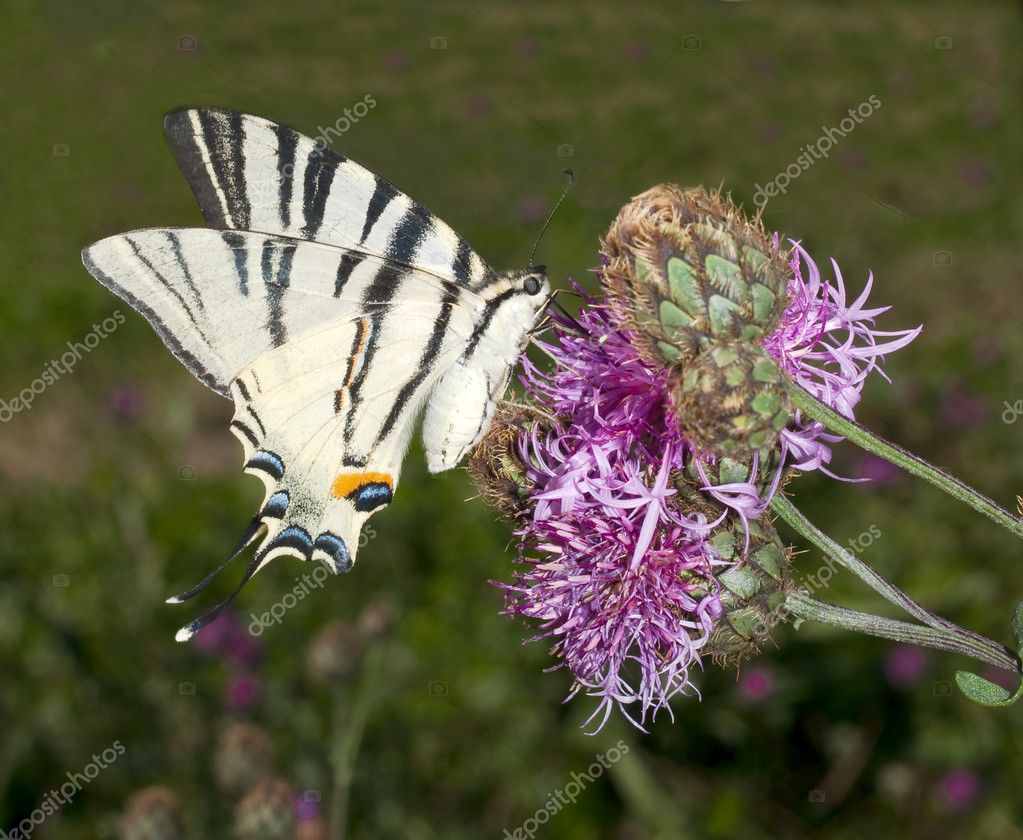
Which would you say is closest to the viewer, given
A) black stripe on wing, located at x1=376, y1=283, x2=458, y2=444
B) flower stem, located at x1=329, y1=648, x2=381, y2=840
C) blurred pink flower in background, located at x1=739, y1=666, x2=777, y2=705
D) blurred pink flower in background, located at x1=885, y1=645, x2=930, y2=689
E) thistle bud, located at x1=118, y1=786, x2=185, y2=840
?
black stripe on wing, located at x1=376, y1=283, x2=458, y2=444

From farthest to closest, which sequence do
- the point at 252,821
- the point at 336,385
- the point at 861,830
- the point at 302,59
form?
the point at 302,59 < the point at 861,830 < the point at 252,821 < the point at 336,385

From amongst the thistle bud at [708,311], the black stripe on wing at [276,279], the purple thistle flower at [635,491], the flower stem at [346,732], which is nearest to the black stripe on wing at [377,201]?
the black stripe on wing at [276,279]

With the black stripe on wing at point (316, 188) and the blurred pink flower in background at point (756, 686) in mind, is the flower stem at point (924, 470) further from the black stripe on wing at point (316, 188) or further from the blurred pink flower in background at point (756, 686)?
the blurred pink flower in background at point (756, 686)

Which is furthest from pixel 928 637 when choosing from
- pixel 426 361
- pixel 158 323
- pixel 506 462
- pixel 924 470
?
pixel 158 323

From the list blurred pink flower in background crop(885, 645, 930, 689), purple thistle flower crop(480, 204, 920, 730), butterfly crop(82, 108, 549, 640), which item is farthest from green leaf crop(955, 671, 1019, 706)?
blurred pink flower in background crop(885, 645, 930, 689)

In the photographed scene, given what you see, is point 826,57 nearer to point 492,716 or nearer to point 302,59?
point 302,59

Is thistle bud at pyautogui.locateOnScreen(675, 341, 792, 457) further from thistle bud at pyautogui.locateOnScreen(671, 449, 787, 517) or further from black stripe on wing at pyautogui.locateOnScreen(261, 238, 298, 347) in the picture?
black stripe on wing at pyautogui.locateOnScreen(261, 238, 298, 347)

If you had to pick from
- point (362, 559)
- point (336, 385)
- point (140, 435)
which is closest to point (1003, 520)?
point (336, 385)
